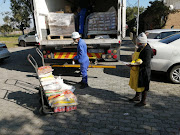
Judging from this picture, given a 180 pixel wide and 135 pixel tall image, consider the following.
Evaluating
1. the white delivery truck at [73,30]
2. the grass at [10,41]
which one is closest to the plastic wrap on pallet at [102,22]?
the white delivery truck at [73,30]

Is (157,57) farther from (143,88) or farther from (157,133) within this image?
(157,133)

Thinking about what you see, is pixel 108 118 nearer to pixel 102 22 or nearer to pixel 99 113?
pixel 99 113

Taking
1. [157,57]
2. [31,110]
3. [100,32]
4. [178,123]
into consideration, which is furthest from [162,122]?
[100,32]

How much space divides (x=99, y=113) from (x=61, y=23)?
3.97 m

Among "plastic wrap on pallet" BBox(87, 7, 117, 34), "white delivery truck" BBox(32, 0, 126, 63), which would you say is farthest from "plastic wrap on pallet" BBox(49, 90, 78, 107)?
"plastic wrap on pallet" BBox(87, 7, 117, 34)

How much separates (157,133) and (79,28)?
474cm

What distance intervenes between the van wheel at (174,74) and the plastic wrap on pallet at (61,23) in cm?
384

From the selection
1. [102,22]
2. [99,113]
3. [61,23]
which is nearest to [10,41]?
[61,23]

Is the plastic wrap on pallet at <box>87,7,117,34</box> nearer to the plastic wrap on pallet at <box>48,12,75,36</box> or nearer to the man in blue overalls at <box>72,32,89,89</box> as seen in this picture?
the plastic wrap on pallet at <box>48,12,75,36</box>

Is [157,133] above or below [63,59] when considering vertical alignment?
below

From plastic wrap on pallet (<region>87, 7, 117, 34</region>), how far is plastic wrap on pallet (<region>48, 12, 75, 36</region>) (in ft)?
2.45

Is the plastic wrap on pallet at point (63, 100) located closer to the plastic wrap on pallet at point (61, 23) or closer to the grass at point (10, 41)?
the plastic wrap on pallet at point (61, 23)

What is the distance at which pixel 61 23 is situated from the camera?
6.06m

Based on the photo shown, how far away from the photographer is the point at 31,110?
371cm
